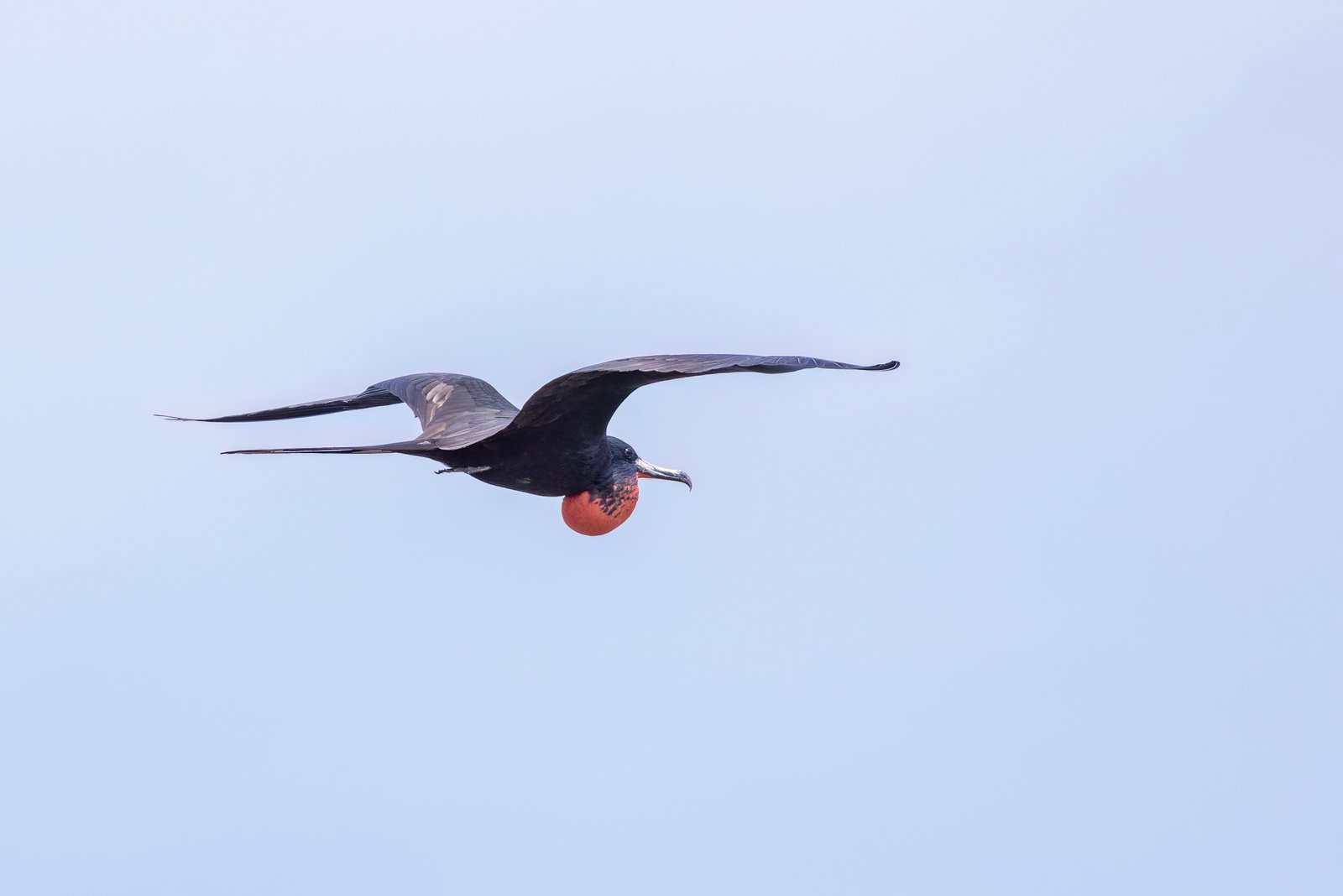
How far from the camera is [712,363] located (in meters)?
10.1

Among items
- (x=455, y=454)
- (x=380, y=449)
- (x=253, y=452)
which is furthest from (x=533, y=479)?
(x=253, y=452)

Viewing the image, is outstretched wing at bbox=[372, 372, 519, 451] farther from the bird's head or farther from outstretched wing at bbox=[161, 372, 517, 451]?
the bird's head

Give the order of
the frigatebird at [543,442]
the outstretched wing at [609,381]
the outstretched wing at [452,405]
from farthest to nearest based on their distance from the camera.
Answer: the outstretched wing at [452,405]
the frigatebird at [543,442]
the outstretched wing at [609,381]

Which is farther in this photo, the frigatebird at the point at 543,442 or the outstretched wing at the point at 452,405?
the outstretched wing at the point at 452,405

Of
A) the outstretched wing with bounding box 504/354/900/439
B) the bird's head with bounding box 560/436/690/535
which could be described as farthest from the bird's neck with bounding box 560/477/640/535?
the outstretched wing with bounding box 504/354/900/439

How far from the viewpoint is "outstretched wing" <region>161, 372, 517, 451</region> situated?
1299 cm

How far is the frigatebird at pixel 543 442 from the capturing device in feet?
38.4

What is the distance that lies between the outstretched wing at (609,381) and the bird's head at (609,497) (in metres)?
0.37

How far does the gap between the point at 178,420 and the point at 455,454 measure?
7.64ft

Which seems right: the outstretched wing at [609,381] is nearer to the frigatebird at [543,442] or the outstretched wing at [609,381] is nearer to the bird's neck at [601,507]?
the frigatebird at [543,442]

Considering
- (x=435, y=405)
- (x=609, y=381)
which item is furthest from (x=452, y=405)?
(x=609, y=381)

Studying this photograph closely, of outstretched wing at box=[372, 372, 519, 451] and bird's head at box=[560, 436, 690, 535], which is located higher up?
outstretched wing at box=[372, 372, 519, 451]

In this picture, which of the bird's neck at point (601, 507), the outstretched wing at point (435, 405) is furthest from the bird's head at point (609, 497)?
the outstretched wing at point (435, 405)

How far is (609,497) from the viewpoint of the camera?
12906mm
